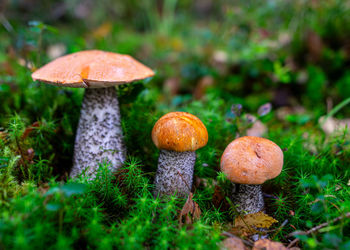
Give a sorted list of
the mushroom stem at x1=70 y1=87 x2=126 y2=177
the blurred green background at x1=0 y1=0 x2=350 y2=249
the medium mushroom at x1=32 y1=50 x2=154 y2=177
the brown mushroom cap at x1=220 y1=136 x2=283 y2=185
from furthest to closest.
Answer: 1. the mushroom stem at x1=70 y1=87 x2=126 y2=177
2. the medium mushroom at x1=32 y1=50 x2=154 y2=177
3. the brown mushroom cap at x1=220 y1=136 x2=283 y2=185
4. the blurred green background at x1=0 y1=0 x2=350 y2=249

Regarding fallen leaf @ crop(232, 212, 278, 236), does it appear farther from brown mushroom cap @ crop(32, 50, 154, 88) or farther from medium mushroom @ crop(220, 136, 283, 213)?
brown mushroom cap @ crop(32, 50, 154, 88)

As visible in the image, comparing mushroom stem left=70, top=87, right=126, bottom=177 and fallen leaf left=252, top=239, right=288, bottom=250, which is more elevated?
mushroom stem left=70, top=87, right=126, bottom=177

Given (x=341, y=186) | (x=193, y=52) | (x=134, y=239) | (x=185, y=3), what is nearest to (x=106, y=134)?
(x=134, y=239)

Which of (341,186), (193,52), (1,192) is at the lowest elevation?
(341,186)

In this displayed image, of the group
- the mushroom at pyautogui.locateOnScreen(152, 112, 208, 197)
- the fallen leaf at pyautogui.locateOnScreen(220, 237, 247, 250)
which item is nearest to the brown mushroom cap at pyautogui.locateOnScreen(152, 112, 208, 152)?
the mushroom at pyautogui.locateOnScreen(152, 112, 208, 197)

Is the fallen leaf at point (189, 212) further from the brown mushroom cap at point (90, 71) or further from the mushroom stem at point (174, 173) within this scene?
the brown mushroom cap at point (90, 71)

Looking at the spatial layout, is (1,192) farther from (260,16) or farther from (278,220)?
(260,16)

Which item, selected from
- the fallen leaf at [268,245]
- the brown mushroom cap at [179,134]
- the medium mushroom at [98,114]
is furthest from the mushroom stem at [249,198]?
the medium mushroom at [98,114]

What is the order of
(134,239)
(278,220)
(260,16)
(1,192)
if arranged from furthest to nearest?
(260,16), (278,220), (1,192), (134,239)

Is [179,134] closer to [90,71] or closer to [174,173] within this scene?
[174,173]
